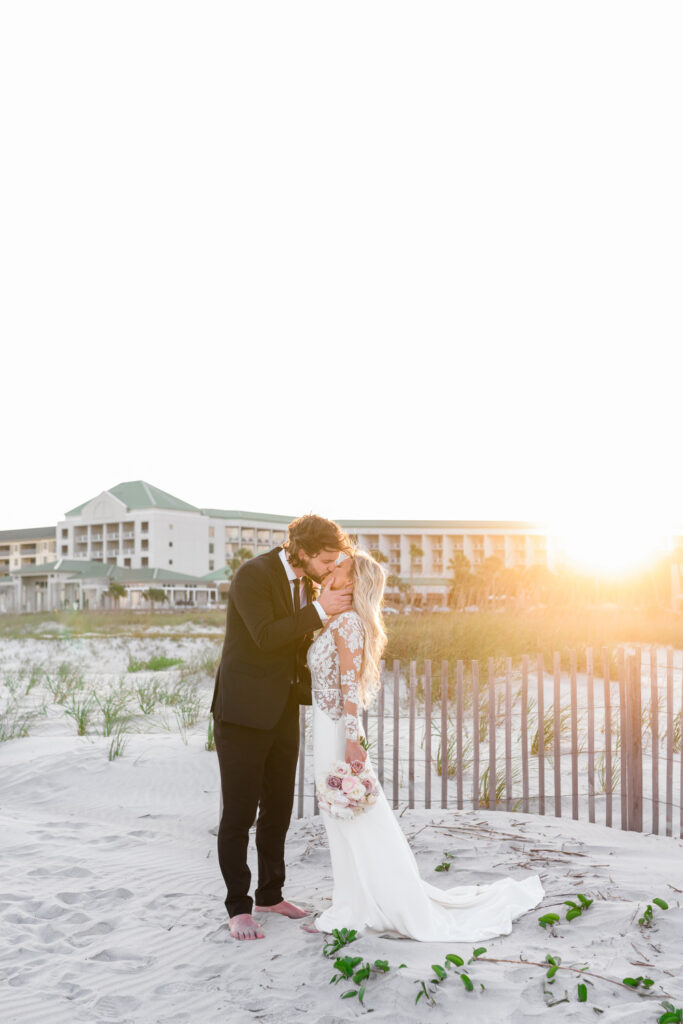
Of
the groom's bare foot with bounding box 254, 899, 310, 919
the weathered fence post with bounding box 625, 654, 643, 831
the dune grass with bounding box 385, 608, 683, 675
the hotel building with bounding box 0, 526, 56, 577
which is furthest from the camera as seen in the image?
the hotel building with bounding box 0, 526, 56, 577

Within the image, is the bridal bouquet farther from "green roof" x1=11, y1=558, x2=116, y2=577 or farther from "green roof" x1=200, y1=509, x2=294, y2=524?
"green roof" x1=200, y1=509, x2=294, y2=524

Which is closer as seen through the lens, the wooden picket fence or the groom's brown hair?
the groom's brown hair

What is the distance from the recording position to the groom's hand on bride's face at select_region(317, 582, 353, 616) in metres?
3.77

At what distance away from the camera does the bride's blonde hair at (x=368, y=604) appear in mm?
3771

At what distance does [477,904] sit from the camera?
4125 mm

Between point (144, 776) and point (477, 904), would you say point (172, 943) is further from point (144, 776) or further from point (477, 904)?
point (144, 776)

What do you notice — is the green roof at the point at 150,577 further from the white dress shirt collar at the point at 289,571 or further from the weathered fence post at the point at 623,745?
the white dress shirt collar at the point at 289,571

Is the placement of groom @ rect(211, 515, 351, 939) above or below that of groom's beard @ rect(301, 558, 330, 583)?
below

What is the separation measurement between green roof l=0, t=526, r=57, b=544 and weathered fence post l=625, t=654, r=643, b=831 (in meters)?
112

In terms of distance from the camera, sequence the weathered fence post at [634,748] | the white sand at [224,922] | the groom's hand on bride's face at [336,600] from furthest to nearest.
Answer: the weathered fence post at [634,748] → the groom's hand on bride's face at [336,600] → the white sand at [224,922]

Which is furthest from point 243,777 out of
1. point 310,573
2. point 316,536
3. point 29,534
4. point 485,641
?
point 29,534

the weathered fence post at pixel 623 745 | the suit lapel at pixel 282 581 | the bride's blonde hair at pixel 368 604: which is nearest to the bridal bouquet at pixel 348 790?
the bride's blonde hair at pixel 368 604

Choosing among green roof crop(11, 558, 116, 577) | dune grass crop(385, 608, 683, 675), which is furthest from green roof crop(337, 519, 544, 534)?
dune grass crop(385, 608, 683, 675)

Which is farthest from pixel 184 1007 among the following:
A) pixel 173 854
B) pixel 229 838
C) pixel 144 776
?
pixel 144 776
